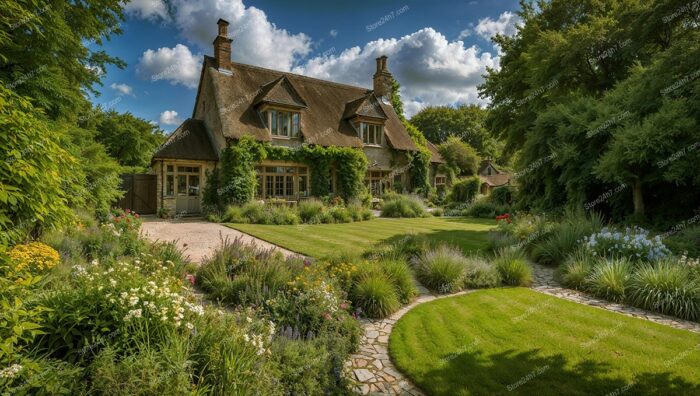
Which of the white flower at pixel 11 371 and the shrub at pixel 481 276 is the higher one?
the white flower at pixel 11 371

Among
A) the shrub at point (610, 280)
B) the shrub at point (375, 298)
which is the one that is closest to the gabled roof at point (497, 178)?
Answer: the shrub at point (610, 280)

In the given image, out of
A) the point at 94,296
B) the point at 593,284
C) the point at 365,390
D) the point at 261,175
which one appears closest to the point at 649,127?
the point at 593,284

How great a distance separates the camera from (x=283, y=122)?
19.7 m

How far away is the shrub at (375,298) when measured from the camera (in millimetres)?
5480

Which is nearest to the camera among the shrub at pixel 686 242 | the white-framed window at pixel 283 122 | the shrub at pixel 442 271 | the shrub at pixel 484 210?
the shrub at pixel 442 271

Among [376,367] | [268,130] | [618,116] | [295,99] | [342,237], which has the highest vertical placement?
[295,99]

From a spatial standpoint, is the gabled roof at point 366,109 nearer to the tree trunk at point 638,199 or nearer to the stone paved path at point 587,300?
the tree trunk at point 638,199

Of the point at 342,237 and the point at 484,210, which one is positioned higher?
the point at 484,210

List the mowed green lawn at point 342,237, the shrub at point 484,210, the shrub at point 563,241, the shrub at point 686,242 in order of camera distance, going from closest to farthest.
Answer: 1. the shrub at point 686,242
2. the shrub at point 563,241
3. the mowed green lawn at point 342,237
4. the shrub at point 484,210

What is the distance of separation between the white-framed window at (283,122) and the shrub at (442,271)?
14.2 metres

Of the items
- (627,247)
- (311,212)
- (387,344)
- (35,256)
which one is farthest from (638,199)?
(35,256)

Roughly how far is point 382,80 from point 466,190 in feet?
33.5

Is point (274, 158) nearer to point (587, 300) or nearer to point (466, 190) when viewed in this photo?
point (466, 190)

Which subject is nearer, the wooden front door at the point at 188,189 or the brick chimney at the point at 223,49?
the wooden front door at the point at 188,189
